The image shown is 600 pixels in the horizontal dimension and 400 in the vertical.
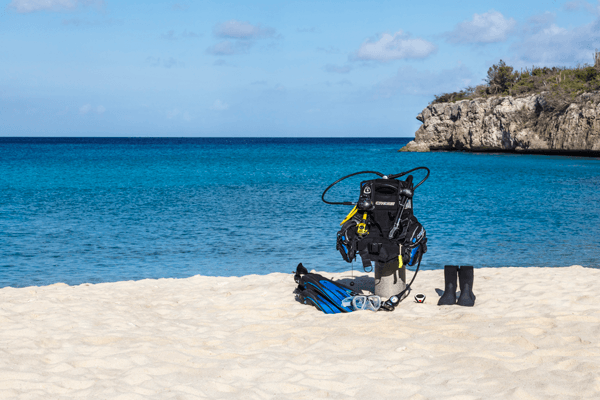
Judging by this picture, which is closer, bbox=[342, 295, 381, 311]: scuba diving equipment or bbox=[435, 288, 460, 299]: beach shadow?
bbox=[342, 295, 381, 311]: scuba diving equipment

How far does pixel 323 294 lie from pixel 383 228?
51.5 inches

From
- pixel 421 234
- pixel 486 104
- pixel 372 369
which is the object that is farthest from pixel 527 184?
pixel 486 104

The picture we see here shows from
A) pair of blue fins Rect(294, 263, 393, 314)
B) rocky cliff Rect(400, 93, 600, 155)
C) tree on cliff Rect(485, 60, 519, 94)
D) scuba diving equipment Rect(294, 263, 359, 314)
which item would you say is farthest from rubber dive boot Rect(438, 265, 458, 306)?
tree on cliff Rect(485, 60, 519, 94)

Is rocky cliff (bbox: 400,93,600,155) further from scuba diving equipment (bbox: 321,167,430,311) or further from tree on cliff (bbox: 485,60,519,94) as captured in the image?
scuba diving equipment (bbox: 321,167,430,311)

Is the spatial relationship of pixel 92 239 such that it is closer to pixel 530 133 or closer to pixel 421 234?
pixel 421 234

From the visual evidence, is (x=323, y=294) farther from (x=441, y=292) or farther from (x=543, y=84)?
(x=543, y=84)

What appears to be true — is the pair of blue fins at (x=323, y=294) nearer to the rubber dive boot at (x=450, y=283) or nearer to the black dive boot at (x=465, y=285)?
the rubber dive boot at (x=450, y=283)

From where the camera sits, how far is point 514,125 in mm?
53938

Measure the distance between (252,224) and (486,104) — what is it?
49060mm

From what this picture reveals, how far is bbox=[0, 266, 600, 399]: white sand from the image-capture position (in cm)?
428

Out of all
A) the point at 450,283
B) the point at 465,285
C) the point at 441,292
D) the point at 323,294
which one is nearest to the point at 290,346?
the point at 323,294

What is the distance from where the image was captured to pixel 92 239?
14156 millimetres

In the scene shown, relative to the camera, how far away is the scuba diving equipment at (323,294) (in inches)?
273

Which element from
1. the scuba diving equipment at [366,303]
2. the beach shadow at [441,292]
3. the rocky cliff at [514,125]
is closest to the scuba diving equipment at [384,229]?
the scuba diving equipment at [366,303]
